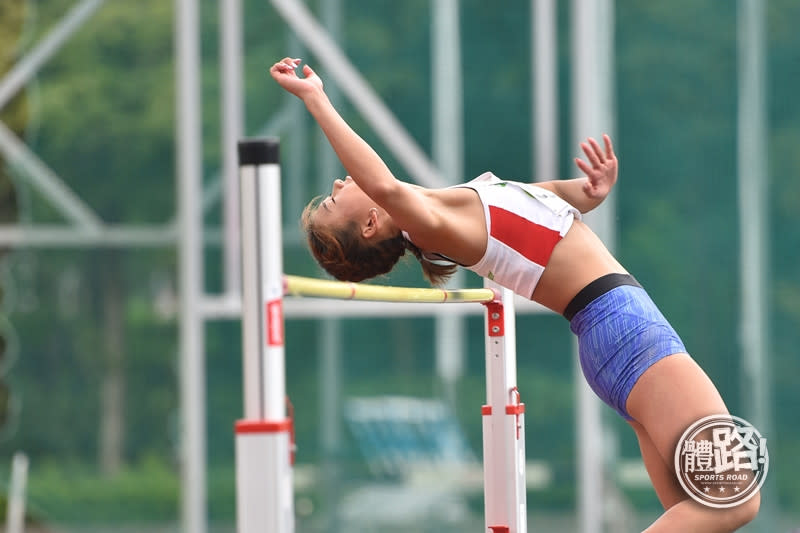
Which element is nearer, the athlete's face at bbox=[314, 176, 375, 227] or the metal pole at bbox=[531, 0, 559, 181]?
the athlete's face at bbox=[314, 176, 375, 227]

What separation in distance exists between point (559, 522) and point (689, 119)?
67.4 inches

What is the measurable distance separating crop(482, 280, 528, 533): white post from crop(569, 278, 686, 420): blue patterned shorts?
0.43 m

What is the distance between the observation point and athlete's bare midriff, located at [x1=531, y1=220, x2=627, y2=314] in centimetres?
289

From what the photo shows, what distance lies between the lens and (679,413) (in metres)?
2.68

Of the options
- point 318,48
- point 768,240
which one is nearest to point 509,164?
point 318,48

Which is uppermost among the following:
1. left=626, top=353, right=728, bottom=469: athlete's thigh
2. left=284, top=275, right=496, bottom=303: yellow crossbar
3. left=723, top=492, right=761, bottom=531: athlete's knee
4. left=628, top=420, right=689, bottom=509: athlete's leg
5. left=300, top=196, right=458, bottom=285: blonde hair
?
left=300, top=196, right=458, bottom=285: blonde hair

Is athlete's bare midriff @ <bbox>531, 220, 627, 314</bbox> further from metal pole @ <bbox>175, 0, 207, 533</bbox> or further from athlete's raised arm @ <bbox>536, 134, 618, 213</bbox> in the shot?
metal pole @ <bbox>175, 0, 207, 533</bbox>

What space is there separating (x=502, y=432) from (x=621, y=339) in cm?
57

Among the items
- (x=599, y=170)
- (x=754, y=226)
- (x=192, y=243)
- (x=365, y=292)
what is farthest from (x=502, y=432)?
(x=754, y=226)

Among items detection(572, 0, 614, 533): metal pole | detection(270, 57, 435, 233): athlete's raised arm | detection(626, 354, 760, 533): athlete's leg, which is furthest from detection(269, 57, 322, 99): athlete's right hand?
detection(572, 0, 614, 533): metal pole

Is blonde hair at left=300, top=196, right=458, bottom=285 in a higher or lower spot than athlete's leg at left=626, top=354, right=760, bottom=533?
higher

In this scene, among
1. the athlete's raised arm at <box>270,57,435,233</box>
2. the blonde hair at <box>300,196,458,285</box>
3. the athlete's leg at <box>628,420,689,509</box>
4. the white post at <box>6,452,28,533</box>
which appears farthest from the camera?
the white post at <box>6,452,28,533</box>

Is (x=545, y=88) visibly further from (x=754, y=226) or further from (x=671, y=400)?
(x=671, y=400)

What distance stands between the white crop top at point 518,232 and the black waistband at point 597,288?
9 centimetres
